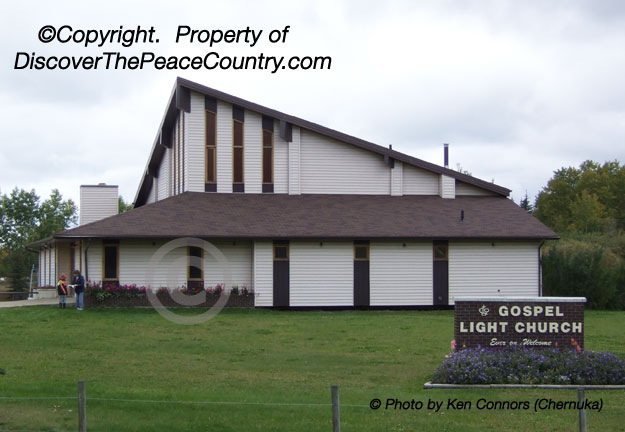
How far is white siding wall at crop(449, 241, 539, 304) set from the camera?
37.4 m

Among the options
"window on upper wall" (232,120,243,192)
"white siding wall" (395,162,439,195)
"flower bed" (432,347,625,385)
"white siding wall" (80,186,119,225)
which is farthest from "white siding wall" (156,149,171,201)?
"flower bed" (432,347,625,385)

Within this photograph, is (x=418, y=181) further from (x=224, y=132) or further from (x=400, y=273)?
(x=224, y=132)

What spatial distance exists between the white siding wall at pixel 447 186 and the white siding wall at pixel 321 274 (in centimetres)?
694

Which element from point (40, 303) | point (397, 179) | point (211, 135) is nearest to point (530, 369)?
point (397, 179)

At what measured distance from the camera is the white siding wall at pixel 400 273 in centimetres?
3697

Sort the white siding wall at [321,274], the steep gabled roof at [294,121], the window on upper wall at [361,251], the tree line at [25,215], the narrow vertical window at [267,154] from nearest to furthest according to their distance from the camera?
the white siding wall at [321,274], the window on upper wall at [361,251], the steep gabled roof at [294,121], the narrow vertical window at [267,154], the tree line at [25,215]

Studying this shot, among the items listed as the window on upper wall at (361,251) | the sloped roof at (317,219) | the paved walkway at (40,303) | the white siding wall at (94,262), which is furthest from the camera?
the window on upper wall at (361,251)

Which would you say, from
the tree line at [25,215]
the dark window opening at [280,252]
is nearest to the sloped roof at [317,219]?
the dark window opening at [280,252]

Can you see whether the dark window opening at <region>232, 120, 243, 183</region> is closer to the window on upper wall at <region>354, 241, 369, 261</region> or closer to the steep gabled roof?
the steep gabled roof

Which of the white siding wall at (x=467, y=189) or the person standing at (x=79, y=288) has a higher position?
the white siding wall at (x=467, y=189)

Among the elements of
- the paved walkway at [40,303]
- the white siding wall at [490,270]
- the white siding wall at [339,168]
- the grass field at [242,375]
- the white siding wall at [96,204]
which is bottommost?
the grass field at [242,375]

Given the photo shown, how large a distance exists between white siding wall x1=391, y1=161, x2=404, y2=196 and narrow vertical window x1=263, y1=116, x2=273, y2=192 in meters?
5.64

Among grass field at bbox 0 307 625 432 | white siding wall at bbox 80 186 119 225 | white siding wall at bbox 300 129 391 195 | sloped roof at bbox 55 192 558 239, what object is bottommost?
grass field at bbox 0 307 625 432

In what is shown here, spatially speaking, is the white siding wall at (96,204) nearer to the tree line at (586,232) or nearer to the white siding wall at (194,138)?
the white siding wall at (194,138)
